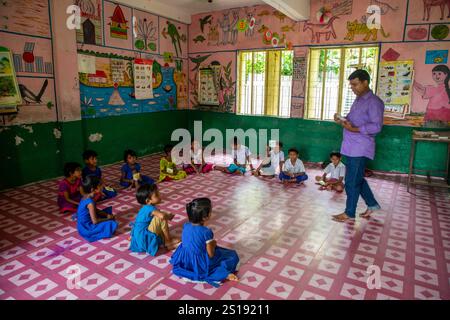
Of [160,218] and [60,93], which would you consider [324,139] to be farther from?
[60,93]

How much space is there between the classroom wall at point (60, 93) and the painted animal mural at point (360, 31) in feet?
13.8

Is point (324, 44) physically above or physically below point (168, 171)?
above

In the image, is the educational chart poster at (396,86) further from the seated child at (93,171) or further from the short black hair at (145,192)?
the seated child at (93,171)

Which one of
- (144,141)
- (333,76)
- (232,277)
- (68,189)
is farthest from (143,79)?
(232,277)

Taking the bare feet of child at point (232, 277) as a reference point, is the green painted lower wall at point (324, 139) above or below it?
above

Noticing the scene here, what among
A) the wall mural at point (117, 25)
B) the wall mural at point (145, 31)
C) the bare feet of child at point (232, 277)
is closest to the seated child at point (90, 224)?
the bare feet of child at point (232, 277)

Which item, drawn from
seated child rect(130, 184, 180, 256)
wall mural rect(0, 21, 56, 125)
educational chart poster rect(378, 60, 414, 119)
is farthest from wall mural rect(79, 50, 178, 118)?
educational chart poster rect(378, 60, 414, 119)

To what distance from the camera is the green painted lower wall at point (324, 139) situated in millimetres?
6043

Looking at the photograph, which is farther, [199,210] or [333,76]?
[333,76]

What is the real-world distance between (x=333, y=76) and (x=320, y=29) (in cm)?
100

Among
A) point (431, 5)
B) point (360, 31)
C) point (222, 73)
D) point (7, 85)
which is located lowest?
point (7, 85)

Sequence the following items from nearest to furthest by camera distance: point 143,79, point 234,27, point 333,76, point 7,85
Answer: point 7,85, point 333,76, point 143,79, point 234,27

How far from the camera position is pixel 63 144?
5.68 meters
